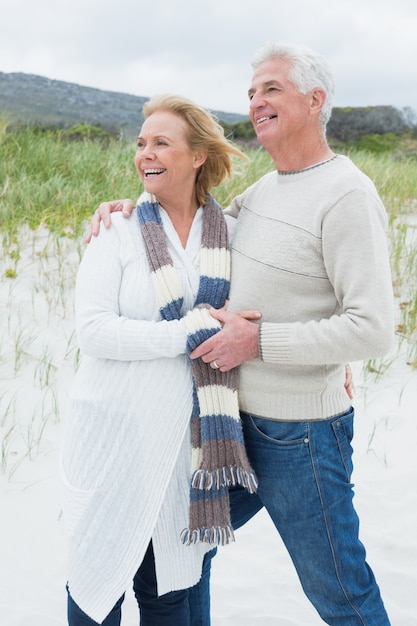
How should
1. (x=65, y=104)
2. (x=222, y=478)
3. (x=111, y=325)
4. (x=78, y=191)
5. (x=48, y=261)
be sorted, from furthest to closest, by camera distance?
(x=65, y=104) → (x=78, y=191) → (x=48, y=261) → (x=222, y=478) → (x=111, y=325)

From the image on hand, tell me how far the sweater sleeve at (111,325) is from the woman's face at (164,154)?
300mm

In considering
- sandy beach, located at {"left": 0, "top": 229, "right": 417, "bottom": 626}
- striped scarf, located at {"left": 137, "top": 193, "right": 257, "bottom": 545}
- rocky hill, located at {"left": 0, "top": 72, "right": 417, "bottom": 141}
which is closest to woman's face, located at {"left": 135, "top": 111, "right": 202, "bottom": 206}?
striped scarf, located at {"left": 137, "top": 193, "right": 257, "bottom": 545}

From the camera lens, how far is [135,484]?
1900mm

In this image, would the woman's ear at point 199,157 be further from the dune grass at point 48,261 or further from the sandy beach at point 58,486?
the sandy beach at point 58,486

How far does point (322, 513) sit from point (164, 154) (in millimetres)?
1200

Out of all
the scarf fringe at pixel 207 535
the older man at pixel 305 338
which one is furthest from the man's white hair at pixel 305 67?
the scarf fringe at pixel 207 535

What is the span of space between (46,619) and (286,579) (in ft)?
3.53

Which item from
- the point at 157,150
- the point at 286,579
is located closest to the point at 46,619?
the point at 286,579

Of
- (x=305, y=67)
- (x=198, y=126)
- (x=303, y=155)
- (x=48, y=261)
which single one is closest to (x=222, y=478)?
(x=303, y=155)

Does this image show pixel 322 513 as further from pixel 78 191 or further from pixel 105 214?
pixel 78 191

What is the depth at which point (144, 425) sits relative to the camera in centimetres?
190

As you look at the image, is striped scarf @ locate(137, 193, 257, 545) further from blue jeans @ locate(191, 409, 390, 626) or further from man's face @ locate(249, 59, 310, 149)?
man's face @ locate(249, 59, 310, 149)

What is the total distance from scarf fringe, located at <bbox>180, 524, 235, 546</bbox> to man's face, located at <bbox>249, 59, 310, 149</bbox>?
1.19m

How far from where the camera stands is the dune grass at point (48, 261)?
3795mm
